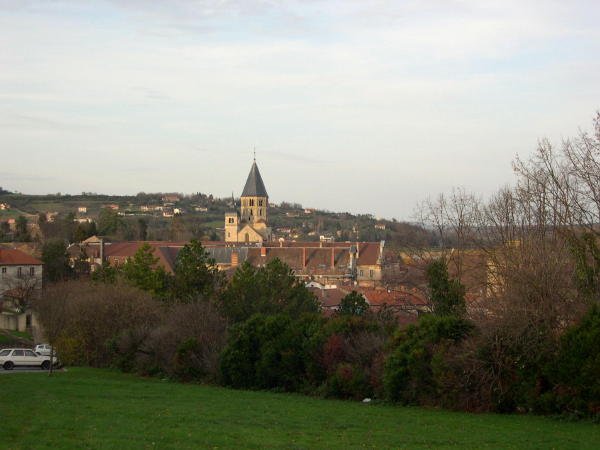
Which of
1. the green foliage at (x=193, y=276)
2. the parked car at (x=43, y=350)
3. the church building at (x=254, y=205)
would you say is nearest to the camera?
the parked car at (x=43, y=350)

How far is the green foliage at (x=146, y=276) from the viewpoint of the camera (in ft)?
153

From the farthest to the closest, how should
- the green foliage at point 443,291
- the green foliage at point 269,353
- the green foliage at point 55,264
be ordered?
the green foliage at point 55,264
the green foliage at point 443,291
the green foliage at point 269,353

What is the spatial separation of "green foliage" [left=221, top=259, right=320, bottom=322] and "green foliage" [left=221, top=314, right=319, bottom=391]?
1022 cm

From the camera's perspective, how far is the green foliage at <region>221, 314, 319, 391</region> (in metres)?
26.0

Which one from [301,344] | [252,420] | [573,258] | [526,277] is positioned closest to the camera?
[252,420]

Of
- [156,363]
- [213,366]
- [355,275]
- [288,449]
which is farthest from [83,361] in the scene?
[355,275]

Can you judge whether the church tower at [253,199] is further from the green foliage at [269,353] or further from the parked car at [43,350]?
the green foliage at [269,353]

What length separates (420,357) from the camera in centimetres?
2105

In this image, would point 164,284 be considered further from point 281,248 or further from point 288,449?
point 281,248

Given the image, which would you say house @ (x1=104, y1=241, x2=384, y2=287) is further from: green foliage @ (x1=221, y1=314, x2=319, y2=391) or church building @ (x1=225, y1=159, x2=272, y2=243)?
green foliage @ (x1=221, y1=314, x2=319, y2=391)

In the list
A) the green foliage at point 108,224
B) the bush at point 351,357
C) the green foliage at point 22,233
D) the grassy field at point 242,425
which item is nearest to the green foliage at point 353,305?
the bush at point 351,357

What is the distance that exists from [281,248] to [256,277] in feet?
223

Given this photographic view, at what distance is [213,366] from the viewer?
2875 cm

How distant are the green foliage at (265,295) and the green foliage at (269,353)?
1022 cm
